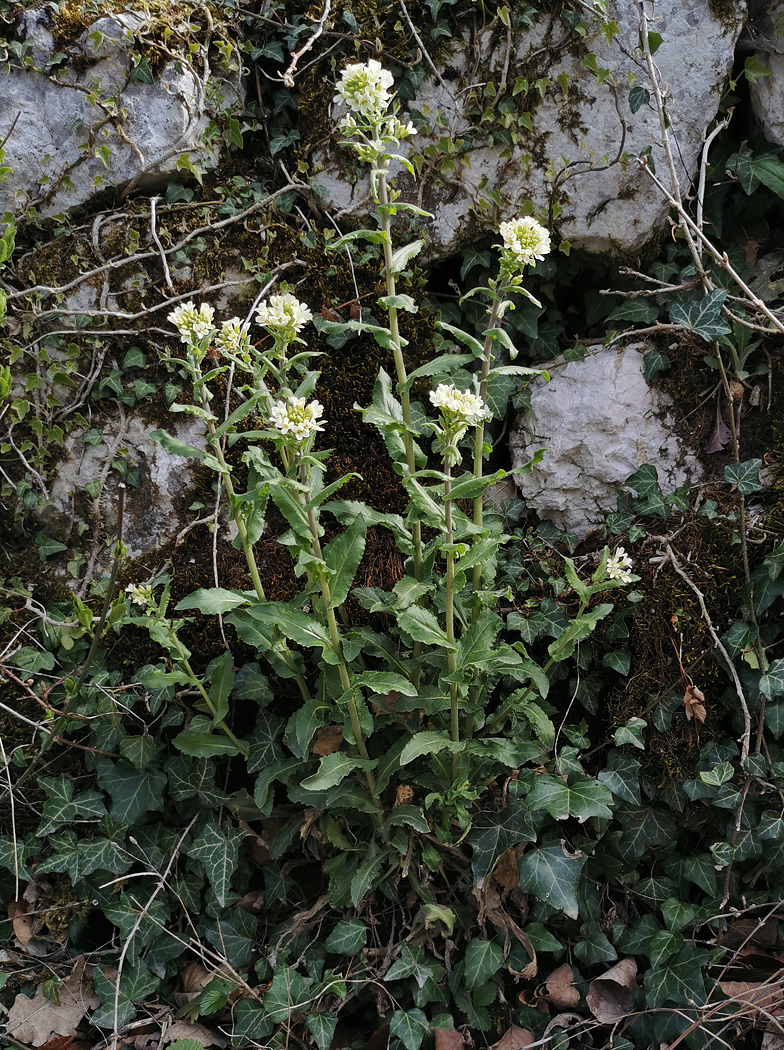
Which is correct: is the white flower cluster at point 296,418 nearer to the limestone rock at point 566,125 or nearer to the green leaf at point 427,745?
the green leaf at point 427,745

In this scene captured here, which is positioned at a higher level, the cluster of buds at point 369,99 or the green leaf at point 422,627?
the cluster of buds at point 369,99

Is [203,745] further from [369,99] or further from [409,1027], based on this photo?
[369,99]

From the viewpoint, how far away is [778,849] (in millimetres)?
2357

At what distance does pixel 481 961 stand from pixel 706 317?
2310 millimetres

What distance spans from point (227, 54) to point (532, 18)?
117 cm

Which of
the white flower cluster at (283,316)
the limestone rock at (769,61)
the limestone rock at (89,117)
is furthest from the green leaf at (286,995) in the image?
the limestone rock at (769,61)

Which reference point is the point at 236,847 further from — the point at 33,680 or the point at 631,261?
the point at 631,261

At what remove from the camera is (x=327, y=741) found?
244 centimetres

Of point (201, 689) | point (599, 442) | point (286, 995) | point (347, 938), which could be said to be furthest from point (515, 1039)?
point (599, 442)

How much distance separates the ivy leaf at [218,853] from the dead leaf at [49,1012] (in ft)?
1.87

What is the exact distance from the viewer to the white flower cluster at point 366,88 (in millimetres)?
1743

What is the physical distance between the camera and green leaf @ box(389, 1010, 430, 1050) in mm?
2141

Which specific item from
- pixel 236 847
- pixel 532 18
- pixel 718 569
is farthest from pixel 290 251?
pixel 236 847

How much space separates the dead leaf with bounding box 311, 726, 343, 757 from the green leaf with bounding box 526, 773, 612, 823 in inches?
25.3
